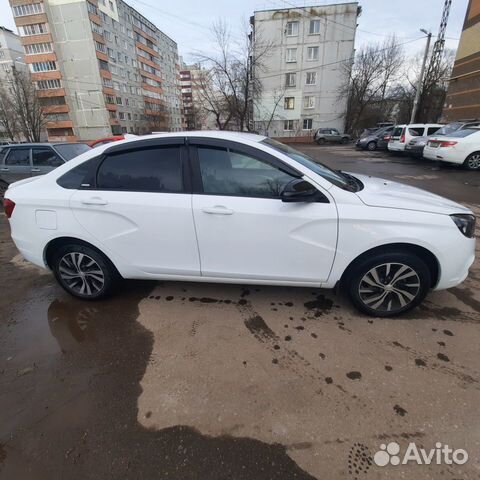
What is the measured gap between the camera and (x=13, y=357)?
238 centimetres

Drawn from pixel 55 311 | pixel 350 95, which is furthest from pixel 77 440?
pixel 350 95

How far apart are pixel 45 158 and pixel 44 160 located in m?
0.06

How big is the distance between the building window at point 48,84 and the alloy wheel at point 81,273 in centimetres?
5685

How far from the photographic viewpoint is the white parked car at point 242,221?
92.4 inches

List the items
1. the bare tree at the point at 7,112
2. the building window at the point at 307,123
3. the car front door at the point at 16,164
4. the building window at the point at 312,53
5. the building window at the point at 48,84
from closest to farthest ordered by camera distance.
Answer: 1. the car front door at the point at 16,164
2. the bare tree at the point at 7,112
3. the building window at the point at 312,53
4. the building window at the point at 307,123
5. the building window at the point at 48,84

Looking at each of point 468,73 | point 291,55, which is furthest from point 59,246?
point 291,55

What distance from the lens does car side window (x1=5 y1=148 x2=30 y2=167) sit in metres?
7.06

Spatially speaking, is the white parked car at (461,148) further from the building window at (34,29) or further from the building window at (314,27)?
the building window at (34,29)

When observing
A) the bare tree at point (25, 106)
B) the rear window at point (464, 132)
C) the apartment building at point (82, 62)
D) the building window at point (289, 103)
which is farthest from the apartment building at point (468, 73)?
the apartment building at point (82, 62)

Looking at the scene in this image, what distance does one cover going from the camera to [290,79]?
109 feet

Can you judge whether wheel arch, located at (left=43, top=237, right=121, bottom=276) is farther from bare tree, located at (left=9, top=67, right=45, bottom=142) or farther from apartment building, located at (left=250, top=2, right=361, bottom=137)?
bare tree, located at (left=9, top=67, right=45, bottom=142)

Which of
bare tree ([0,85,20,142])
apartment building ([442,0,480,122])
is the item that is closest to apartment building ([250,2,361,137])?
apartment building ([442,0,480,122])

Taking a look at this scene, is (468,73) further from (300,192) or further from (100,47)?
(100,47)

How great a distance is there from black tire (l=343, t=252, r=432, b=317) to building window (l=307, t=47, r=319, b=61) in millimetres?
37463
